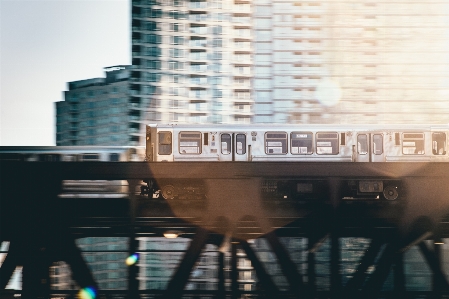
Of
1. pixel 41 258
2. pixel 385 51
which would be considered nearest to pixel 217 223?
pixel 41 258

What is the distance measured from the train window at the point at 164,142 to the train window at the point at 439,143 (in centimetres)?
885

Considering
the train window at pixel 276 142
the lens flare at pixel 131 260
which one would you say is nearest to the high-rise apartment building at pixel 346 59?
the train window at pixel 276 142

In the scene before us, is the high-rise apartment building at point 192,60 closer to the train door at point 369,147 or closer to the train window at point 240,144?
the train window at point 240,144

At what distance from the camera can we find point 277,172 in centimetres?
1325

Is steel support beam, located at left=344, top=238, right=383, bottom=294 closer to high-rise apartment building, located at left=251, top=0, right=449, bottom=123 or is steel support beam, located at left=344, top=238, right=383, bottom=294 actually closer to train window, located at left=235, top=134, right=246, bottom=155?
train window, located at left=235, top=134, right=246, bottom=155

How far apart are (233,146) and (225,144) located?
29 centimetres

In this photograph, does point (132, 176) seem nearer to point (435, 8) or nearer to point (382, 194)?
point (382, 194)

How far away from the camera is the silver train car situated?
75.9ft

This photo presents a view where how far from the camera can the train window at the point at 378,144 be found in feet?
77.7

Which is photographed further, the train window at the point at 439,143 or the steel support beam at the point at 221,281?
the train window at the point at 439,143

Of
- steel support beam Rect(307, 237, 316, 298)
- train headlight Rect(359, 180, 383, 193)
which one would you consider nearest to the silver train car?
train headlight Rect(359, 180, 383, 193)

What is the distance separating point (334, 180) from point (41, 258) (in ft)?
18.5

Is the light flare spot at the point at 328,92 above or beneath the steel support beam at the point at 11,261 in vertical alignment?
above

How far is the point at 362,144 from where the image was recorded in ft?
77.9
